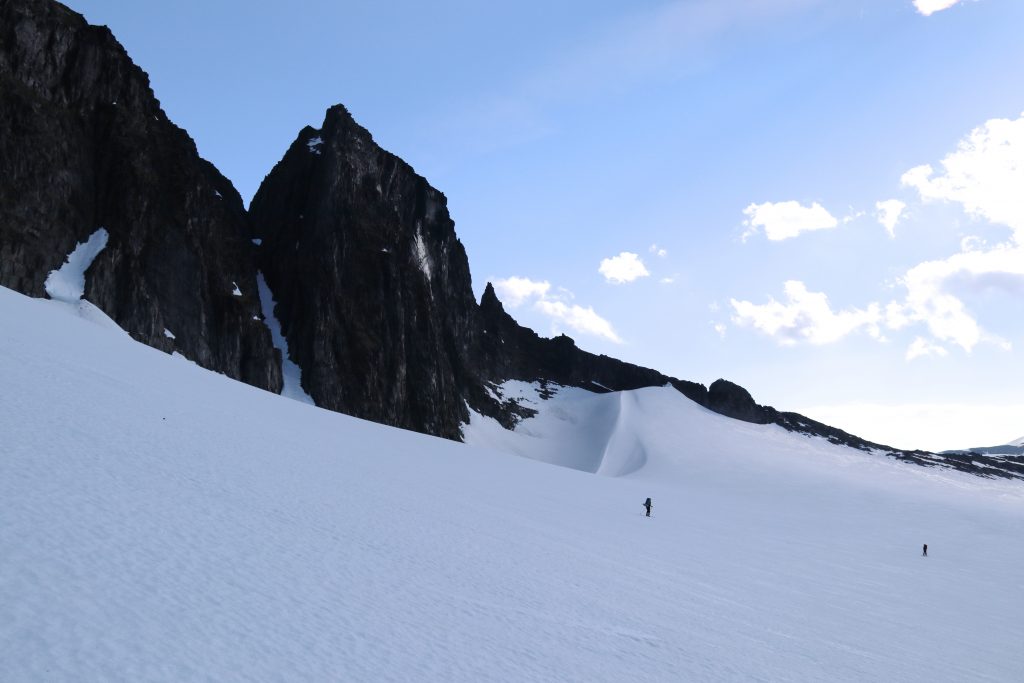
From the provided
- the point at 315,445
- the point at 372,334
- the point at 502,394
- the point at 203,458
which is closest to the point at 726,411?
the point at 502,394

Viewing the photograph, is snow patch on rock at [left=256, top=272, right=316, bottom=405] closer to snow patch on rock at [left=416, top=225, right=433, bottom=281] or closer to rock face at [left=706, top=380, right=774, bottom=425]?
snow patch on rock at [left=416, top=225, right=433, bottom=281]

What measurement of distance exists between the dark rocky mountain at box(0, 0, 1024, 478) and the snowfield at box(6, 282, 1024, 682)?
24.9 meters

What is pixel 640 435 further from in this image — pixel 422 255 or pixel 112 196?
pixel 112 196

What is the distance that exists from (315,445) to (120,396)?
21.2 feet

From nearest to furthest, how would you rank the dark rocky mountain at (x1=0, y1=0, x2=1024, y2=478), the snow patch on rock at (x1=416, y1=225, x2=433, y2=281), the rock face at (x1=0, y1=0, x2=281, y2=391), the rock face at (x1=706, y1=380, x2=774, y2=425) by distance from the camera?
the rock face at (x1=0, y1=0, x2=281, y2=391), the dark rocky mountain at (x1=0, y1=0, x2=1024, y2=478), the snow patch on rock at (x1=416, y1=225, x2=433, y2=281), the rock face at (x1=706, y1=380, x2=774, y2=425)

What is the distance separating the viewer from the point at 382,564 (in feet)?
32.7

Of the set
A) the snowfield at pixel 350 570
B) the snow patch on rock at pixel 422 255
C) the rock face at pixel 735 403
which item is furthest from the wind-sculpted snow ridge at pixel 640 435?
the snowfield at pixel 350 570

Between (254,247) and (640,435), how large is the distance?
62.2 metres

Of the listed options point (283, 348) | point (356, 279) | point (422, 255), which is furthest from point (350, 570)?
point (422, 255)

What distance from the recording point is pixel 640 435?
301 feet

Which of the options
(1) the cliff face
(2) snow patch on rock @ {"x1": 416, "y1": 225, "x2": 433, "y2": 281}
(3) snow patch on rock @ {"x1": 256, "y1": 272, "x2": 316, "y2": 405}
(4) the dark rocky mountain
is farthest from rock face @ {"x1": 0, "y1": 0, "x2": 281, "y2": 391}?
(2) snow patch on rock @ {"x1": 416, "y1": 225, "x2": 433, "y2": 281}

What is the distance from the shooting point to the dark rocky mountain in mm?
50031

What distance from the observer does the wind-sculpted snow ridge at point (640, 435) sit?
8569cm

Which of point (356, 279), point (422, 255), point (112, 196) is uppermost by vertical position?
point (422, 255)
